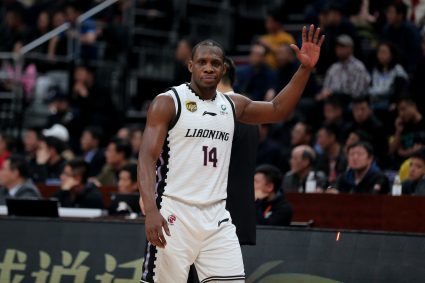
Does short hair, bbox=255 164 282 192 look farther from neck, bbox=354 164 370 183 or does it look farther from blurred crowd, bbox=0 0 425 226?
neck, bbox=354 164 370 183

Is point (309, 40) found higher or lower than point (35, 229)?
higher

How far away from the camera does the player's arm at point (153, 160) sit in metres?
6.82

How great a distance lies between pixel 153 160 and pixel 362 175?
525 cm

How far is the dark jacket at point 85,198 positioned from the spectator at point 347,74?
418 cm

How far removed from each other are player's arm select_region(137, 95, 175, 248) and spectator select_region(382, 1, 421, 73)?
30.1ft

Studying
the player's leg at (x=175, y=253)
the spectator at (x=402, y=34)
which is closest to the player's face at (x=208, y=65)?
the player's leg at (x=175, y=253)

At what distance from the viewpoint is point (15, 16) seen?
2125 centimetres

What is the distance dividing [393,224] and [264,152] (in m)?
4.15

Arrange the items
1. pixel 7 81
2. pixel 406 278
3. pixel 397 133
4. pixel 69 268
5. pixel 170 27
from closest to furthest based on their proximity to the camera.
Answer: pixel 406 278
pixel 69 268
pixel 397 133
pixel 7 81
pixel 170 27

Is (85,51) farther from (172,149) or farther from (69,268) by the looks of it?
(172,149)

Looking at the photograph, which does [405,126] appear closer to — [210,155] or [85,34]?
[210,155]

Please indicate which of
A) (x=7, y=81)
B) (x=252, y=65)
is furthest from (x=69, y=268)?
(x=7, y=81)

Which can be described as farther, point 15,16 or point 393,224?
point 15,16

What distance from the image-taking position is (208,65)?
7.16m
